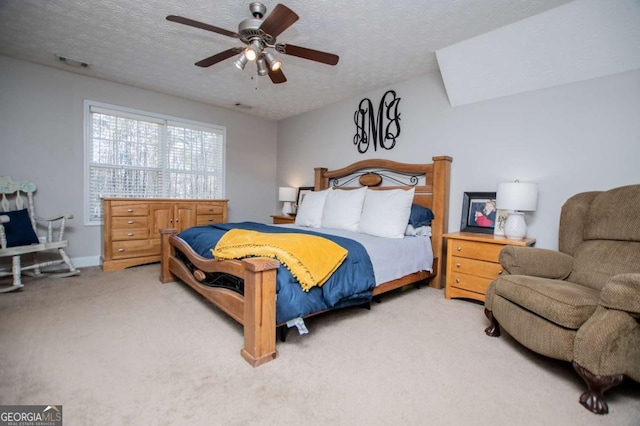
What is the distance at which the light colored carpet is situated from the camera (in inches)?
51.3

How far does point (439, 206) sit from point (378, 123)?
57.0 inches

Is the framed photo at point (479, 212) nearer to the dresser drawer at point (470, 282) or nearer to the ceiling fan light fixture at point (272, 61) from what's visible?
the dresser drawer at point (470, 282)

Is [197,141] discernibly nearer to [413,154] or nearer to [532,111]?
[413,154]

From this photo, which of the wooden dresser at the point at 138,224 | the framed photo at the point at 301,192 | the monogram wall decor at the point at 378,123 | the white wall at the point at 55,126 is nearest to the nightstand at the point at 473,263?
the monogram wall decor at the point at 378,123

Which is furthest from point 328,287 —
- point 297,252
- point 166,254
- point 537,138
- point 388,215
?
point 537,138

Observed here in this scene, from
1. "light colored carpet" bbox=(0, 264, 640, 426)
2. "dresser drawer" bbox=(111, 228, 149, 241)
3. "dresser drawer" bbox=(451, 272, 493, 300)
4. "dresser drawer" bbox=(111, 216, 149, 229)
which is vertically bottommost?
"light colored carpet" bbox=(0, 264, 640, 426)

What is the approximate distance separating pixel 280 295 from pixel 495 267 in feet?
6.25

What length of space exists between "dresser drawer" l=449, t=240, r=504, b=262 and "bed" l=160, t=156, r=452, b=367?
37 centimetres

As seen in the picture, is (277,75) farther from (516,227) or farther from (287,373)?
(516,227)

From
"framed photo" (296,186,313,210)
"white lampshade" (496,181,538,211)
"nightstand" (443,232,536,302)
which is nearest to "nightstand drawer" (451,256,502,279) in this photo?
"nightstand" (443,232,536,302)

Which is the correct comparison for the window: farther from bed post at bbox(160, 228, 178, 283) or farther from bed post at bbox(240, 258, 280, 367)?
bed post at bbox(240, 258, 280, 367)

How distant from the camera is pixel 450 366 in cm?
168

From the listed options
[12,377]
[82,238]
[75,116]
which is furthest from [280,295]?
[75,116]

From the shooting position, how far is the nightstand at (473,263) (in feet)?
8.21
